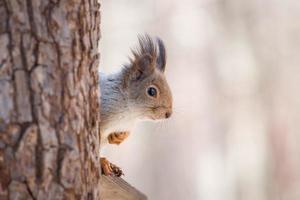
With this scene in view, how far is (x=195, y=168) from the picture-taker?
815cm

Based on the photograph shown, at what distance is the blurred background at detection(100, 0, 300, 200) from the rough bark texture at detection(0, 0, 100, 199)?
17.3 ft

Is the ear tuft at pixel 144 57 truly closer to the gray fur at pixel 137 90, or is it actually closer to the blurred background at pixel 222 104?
the gray fur at pixel 137 90

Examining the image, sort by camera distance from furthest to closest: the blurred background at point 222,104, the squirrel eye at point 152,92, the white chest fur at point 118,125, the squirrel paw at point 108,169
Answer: the blurred background at point 222,104, the squirrel eye at point 152,92, the white chest fur at point 118,125, the squirrel paw at point 108,169

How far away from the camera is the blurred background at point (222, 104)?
25.3 feet

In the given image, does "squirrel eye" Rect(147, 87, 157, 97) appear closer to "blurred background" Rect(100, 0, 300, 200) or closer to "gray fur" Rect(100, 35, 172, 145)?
"gray fur" Rect(100, 35, 172, 145)

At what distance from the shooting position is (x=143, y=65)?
10.5 feet

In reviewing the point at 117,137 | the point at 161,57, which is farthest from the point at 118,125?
the point at 161,57

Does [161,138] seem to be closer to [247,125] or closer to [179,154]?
[179,154]

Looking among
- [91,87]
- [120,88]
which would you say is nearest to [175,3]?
[120,88]

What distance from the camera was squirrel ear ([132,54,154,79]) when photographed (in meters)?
A: 3.17

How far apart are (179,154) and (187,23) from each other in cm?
143

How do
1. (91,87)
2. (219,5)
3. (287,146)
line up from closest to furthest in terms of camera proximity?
(91,87), (287,146), (219,5)

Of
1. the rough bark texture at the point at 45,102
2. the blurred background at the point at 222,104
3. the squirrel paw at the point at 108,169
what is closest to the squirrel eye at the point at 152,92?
the squirrel paw at the point at 108,169

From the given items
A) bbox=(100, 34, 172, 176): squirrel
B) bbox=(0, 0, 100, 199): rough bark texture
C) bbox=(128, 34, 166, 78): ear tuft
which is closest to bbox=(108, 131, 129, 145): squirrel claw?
bbox=(100, 34, 172, 176): squirrel
